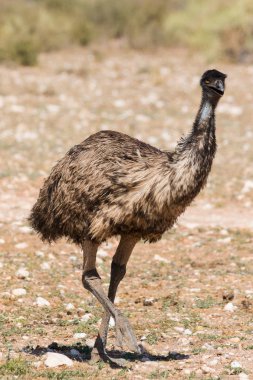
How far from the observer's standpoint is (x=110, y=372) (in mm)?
5008

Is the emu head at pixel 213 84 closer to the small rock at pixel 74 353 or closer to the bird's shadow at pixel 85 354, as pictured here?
the bird's shadow at pixel 85 354

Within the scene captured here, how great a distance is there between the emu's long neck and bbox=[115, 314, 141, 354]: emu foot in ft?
2.53

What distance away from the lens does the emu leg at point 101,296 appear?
194 inches

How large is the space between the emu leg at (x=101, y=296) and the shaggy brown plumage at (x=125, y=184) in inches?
3.8

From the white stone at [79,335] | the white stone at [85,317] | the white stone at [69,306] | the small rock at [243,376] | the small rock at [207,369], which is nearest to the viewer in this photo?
the small rock at [243,376]

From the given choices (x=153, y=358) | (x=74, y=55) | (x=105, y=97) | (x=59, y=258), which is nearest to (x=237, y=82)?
(x=105, y=97)

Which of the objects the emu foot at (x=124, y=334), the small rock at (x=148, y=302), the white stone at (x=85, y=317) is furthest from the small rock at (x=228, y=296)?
the emu foot at (x=124, y=334)

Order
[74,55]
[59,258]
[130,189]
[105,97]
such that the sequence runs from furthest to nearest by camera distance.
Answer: [74,55]
[105,97]
[59,258]
[130,189]

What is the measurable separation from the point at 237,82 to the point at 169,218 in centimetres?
1453

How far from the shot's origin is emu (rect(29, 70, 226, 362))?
4.77m

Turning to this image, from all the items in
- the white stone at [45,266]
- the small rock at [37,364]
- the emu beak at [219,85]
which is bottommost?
the small rock at [37,364]

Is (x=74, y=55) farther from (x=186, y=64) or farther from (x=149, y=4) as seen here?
(x=149, y=4)

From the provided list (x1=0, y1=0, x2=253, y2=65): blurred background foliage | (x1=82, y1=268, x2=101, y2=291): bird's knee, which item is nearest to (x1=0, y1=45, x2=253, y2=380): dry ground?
(x1=82, y1=268, x2=101, y2=291): bird's knee

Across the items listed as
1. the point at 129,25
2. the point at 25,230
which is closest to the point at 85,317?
the point at 25,230
